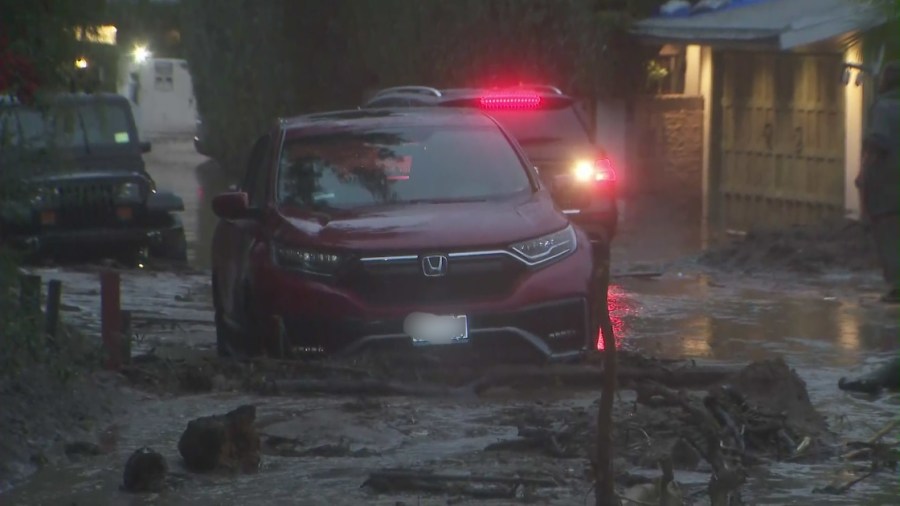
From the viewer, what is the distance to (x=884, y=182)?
11719 mm

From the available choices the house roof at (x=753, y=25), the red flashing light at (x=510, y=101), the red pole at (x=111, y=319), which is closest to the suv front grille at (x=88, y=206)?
the red flashing light at (x=510, y=101)

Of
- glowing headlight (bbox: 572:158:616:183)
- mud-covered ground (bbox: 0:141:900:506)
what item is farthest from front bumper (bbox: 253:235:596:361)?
glowing headlight (bbox: 572:158:616:183)

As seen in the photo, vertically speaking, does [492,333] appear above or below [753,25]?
below

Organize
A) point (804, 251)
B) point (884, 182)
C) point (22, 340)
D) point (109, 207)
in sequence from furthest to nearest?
point (109, 207) → point (804, 251) → point (884, 182) → point (22, 340)

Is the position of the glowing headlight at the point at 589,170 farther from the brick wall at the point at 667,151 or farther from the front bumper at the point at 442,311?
the brick wall at the point at 667,151

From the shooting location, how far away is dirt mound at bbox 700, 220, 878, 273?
50.9 ft

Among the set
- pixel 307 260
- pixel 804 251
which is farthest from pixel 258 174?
pixel 804 251

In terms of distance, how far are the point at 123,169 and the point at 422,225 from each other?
818cm

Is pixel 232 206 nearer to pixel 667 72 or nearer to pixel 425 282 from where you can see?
pixel 425 282

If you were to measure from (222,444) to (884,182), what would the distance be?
6.25 m

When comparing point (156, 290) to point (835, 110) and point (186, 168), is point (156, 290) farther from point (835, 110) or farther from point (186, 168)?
point (186, 168)

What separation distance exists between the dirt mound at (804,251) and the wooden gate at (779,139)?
235 cm

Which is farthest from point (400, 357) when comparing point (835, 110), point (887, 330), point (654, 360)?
point (835, 110)

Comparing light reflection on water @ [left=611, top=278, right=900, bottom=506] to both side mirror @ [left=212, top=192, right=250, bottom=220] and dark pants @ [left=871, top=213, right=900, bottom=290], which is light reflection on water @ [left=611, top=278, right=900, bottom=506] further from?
side mirror @ [left=212, top=192, right=250, bottom=220]
